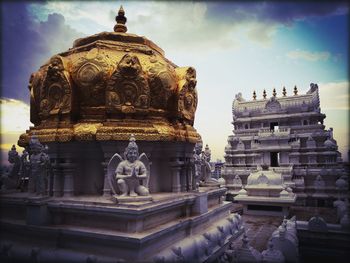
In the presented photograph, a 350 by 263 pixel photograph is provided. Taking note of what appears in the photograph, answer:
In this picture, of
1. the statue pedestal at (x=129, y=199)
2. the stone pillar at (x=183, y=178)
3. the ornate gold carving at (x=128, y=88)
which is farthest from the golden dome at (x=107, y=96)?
the statue pedestal at (x=129, y=199)

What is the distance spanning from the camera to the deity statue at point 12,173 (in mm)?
9860

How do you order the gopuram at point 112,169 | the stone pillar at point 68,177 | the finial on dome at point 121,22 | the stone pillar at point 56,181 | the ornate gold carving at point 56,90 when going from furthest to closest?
the finial on dome at point 121,22
the ornate gold carving at point 56,90
the stone pillar at point 56,181
the stone pillar at point 68,177
the gopuram at point 112,169

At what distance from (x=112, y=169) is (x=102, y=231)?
1.85 m

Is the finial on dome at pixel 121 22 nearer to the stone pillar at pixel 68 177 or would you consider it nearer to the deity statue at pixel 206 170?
the stone pillar at pixel 68 177

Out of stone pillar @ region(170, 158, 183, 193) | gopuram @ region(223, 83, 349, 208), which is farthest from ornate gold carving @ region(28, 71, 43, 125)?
gopuram @ region(223, 83, 349, 208)

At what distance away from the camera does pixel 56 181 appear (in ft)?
29.5

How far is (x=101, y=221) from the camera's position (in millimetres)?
7109

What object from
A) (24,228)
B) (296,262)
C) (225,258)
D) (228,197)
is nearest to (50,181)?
(24,228)

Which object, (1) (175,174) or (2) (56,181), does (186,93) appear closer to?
(1) (175,174)

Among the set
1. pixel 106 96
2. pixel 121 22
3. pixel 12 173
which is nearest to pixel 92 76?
pixel 106 96

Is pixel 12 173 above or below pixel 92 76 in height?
below

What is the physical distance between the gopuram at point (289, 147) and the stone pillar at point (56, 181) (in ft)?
54.4

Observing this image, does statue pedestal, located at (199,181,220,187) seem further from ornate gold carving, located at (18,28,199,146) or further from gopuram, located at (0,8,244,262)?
ornate gold carving, located at (18,28,199,146)

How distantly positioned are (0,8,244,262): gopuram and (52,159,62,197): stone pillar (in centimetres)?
3
